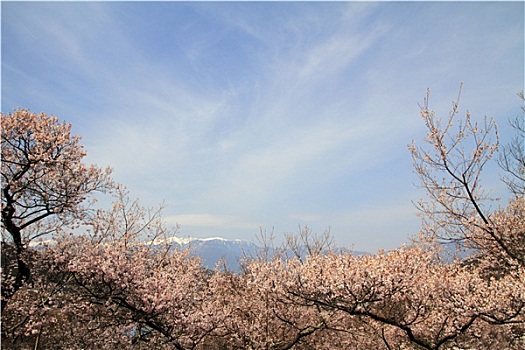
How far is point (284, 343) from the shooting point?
11.1m

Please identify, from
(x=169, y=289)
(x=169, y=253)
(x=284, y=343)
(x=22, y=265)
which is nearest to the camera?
(x=22, y=265)

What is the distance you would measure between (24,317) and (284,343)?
727 centimetres

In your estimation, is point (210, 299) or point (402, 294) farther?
point (210, 299)

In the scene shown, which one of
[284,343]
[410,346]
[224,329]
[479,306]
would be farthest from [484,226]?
[224,329]

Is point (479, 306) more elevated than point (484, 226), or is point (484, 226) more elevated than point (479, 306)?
point (484, 226)

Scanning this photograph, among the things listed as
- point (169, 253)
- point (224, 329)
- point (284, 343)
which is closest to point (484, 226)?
point (284, 343)

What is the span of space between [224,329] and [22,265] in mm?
5950

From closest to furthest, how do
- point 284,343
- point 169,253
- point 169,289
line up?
point 169,289 → point 284,343 → point 169,253

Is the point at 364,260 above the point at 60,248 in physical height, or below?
below

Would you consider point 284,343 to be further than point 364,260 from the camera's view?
Yes

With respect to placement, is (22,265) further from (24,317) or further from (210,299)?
(210,299)

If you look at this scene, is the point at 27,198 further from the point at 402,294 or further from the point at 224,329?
the point at 402,294

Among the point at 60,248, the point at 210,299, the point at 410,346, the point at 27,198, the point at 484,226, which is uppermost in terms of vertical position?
the point at 27,198

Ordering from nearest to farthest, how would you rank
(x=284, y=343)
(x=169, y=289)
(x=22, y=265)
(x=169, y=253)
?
(x=22, y=265)
(x=169, y=289)
(x=284, y=343)
(x=169, y=253)
